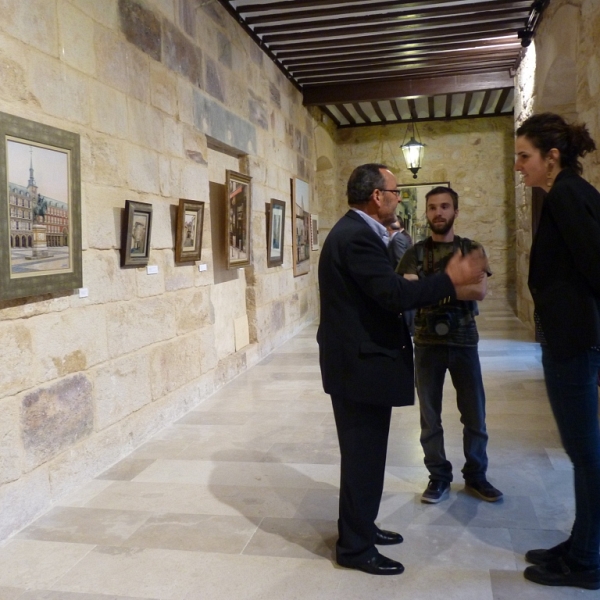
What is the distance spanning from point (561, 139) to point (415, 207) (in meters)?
10.2

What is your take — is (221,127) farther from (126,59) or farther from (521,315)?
(521,315)

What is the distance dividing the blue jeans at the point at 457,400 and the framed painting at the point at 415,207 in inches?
367

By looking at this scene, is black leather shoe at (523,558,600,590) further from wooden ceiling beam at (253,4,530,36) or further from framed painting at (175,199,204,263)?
wooden ceiling beam at (253,4,530,36)

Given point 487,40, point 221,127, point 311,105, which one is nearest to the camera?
point 221,127

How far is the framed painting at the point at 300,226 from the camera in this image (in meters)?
8.73

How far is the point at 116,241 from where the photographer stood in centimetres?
383

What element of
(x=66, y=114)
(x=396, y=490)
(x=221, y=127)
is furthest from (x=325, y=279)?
(x=221, y=127)

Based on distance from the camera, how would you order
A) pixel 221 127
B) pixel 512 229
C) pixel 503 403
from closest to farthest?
pixel 503 403 < pixel 221 127 < pixel 512 229

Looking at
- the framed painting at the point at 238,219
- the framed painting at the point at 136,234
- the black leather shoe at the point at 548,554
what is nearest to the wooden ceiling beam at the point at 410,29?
the framed painting at the point at 238,219

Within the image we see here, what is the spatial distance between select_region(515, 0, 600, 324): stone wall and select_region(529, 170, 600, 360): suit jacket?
7.81 ft

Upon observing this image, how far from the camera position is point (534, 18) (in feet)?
21.6

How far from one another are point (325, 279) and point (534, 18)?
5.72 meters

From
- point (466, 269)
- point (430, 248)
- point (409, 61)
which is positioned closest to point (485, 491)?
point (430, 248)

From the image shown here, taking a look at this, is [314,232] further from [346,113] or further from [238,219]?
[238,219]
